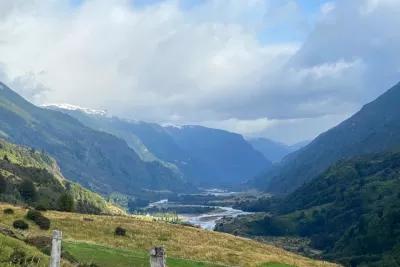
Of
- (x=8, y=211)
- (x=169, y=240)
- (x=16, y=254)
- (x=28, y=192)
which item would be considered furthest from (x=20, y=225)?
(x=28, y=192)

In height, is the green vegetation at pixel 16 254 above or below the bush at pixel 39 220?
below

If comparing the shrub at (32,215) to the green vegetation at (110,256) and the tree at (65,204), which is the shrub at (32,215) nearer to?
the green vegetation at (110,256)

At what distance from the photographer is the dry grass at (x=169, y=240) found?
58469 millimetres

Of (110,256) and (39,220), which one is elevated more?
(39,220)

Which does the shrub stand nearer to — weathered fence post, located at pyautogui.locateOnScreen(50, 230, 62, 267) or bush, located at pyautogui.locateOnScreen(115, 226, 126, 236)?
bush, located at pyautogui.locateOnScreen(115, 226, 126, 236)

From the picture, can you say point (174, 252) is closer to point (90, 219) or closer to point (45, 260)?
point (90, 219)

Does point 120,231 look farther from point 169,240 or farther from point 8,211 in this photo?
point 8,211

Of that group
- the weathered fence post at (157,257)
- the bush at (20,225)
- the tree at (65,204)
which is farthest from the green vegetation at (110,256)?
the tree at (65,204)

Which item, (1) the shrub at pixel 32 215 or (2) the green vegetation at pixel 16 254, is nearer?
(2) the green vegetation at pixel 16 254

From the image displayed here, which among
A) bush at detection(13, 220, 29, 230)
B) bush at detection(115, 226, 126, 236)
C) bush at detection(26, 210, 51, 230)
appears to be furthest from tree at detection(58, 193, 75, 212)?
bush at detection(13, 220, 29, 230)

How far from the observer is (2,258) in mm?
28484

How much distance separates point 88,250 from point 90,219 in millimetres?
19160

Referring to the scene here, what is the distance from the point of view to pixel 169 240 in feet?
212

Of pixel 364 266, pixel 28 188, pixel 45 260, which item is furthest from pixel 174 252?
pixel 364 266
